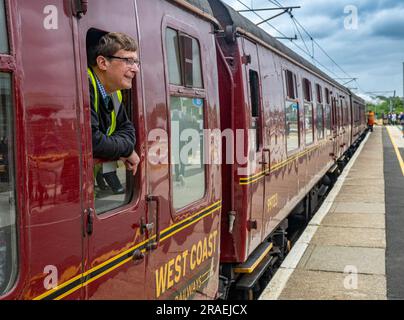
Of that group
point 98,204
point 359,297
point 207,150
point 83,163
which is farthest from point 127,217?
point 359,297

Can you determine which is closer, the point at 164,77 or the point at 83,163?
the point at 83,163

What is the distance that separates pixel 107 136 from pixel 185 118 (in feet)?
4.05

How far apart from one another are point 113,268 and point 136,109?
0.87 m

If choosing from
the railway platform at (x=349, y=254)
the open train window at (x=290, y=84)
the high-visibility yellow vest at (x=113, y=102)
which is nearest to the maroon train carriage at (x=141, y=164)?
the high-visibility yellow vest at (x=113, y=102)

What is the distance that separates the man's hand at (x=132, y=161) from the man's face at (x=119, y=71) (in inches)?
14.1

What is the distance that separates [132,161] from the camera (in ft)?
9.00

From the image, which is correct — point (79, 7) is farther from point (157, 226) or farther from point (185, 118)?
point (185, 118)

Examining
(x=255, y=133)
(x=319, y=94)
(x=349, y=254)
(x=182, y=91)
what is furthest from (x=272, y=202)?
(x=319, y=94)

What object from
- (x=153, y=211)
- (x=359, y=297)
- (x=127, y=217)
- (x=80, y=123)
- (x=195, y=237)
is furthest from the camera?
(x=359, y=297)

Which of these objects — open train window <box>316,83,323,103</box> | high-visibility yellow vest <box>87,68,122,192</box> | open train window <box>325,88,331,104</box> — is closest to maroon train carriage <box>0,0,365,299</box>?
high-visibility yellow vest <box>87,68,122,192</box>

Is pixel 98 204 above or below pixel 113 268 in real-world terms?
above

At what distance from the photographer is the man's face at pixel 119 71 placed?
253 cm

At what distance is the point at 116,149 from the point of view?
2555 millimetres

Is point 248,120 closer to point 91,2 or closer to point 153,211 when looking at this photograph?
point 153,211
